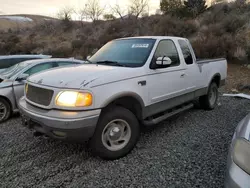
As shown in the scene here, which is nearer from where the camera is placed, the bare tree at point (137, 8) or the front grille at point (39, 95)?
the front grille at point (39, 95)

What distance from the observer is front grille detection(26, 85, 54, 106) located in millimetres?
3076

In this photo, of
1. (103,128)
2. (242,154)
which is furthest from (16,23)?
(242,154)

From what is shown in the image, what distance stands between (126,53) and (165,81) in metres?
0.90

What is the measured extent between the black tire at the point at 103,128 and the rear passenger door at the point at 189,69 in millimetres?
1803

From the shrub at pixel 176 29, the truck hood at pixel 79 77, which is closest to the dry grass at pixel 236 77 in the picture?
the truck hood at pixel 79 77

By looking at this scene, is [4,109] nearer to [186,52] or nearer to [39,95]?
[39,95]

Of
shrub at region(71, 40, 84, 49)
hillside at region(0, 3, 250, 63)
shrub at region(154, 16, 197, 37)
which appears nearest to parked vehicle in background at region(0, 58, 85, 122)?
hillside at region(0, 3, 250, 63)

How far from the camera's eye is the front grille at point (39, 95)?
3076 millimetres

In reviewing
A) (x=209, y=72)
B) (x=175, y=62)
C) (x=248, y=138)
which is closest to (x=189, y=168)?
(x=248, y=138)

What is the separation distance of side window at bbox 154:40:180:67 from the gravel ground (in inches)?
56.8

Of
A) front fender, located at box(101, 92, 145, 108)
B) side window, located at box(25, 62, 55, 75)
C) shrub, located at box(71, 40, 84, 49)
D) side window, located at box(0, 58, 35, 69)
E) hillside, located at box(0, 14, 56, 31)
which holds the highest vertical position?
hillside, located at box(0, 14, 56, 31)

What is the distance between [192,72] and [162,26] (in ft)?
53.8

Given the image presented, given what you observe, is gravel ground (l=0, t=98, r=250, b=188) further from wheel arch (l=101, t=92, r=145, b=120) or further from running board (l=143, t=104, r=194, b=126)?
wheel arch (l=101, t=92, r=145, b=120)

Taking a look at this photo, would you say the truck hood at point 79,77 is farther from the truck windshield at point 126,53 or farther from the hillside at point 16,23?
the hillside at point 16,23
